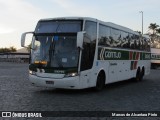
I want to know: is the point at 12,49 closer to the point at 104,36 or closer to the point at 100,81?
the point at 104,36

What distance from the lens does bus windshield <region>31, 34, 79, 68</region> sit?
46.7 ft

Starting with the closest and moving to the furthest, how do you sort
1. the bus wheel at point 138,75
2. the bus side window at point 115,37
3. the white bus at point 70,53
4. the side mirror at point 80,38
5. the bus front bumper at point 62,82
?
the side mirror at point 80,38 < the bus front bumper at point 62,82 < the white bus at point 70,53 < the bus side window at point 115,37 < the bus wheel at point 138,75

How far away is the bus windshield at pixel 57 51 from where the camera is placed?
1424 centimetres

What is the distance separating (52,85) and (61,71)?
66 centimetres

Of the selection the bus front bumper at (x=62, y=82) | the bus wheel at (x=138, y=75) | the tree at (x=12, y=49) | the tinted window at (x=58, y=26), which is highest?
the tinted window at (x=58, y=26)

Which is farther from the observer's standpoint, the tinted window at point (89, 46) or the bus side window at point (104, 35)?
the bus side window at point (104, 35)

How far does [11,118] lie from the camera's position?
896cm

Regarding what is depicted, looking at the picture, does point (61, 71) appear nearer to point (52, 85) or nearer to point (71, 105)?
point (52, 85)

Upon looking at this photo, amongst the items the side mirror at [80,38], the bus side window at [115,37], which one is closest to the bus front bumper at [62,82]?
the side mirror at [80,38]

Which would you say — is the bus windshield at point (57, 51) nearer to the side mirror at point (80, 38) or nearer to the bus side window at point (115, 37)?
the side mirror at point (80, 38)

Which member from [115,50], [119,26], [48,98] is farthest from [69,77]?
[119,26]

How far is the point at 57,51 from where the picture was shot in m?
14.4

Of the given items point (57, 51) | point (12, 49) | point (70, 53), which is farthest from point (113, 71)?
point (12, 49)

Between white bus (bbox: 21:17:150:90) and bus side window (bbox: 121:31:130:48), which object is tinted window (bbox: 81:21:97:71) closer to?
white bus (bbox: 21:17:150:90)
